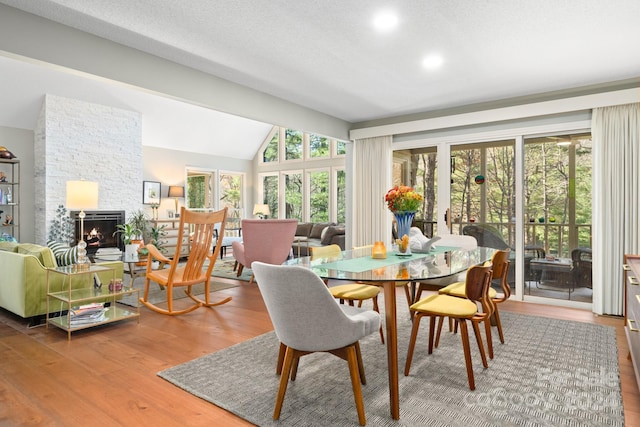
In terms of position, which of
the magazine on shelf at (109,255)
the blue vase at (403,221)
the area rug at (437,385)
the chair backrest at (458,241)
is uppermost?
the blue vase at (403,221)

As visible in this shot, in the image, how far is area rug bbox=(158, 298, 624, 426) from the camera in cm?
197

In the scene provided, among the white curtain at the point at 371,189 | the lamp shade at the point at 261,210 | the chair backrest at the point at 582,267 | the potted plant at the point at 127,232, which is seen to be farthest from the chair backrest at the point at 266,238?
the lamp shade at the point at 261,210

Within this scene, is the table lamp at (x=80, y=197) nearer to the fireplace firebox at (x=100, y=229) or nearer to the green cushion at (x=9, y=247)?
the green cushion at (x=9, y=247)

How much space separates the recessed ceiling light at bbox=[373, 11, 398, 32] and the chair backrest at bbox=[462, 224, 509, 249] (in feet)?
9.87

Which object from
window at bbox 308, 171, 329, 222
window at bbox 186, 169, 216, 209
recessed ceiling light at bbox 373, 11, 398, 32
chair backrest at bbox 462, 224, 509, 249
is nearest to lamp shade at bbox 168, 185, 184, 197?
window at bbox 186, 169, 216, 209

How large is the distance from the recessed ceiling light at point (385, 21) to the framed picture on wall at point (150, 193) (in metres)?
6.93

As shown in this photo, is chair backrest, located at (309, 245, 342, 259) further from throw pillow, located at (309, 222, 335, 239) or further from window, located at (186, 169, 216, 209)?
window, located at (186, 169, 216, 209)

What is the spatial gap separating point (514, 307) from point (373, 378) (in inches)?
103

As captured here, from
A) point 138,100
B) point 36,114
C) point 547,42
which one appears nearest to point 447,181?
point 547,42

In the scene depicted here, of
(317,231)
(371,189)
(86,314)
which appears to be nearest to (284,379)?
(86,314)

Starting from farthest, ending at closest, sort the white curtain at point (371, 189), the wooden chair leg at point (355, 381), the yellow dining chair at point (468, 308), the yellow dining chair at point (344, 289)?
the white curtain at point (371, 189) → the yellow dining chair at point (344, 289) → the yellow dining chair at point (468, 308) → the wooden chair leg at point (355, 381)

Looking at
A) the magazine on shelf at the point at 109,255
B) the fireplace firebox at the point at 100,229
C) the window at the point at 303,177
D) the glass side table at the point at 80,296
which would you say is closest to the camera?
the glass side table at the point at 80,296

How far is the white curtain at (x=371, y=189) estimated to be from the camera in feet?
18.5

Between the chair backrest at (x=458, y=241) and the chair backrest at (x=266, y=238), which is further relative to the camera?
the chair backrest at (x=266, y=238)
